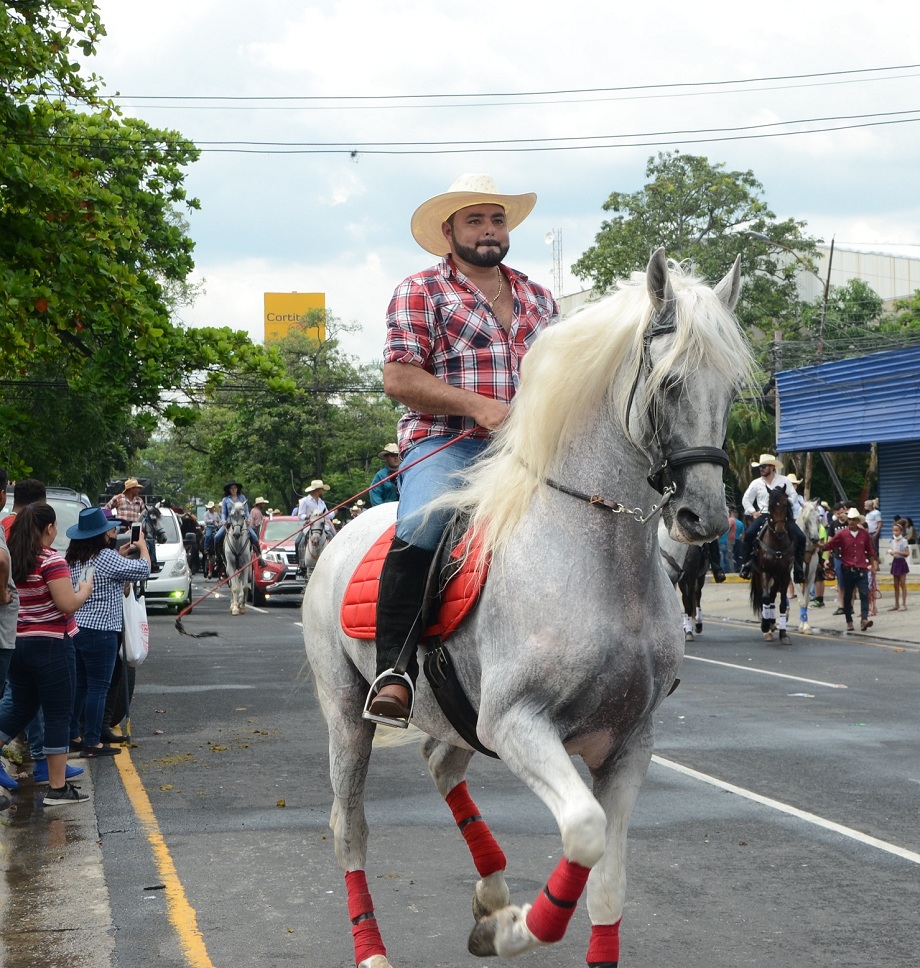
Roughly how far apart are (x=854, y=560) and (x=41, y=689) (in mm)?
15448

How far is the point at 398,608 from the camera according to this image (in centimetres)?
472

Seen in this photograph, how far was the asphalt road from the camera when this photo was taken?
546 centimetres

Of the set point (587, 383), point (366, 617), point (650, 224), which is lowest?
point (366, 617)

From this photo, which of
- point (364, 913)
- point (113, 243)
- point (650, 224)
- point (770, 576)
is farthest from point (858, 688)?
point (650, 224)

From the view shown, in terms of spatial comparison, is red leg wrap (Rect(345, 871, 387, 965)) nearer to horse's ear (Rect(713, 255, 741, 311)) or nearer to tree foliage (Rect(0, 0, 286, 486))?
horse's ear (Rect(713, 255, 741, 311))

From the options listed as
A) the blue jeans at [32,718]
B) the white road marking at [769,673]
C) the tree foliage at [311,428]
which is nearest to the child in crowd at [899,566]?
the white road marking at [769,673]

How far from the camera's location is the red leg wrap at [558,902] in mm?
4016

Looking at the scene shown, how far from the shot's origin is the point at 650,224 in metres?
51.0

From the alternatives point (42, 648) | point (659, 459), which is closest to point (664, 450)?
point (659, 459)

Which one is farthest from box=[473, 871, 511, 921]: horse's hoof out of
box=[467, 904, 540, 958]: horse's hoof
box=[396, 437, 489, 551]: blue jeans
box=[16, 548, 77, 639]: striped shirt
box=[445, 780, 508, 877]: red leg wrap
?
box=[16, 548, 77, 639]: striped shirt

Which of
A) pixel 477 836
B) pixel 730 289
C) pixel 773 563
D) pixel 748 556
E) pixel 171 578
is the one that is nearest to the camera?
pixel 730 289

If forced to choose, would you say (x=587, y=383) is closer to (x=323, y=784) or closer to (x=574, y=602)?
(x=574, y=602)

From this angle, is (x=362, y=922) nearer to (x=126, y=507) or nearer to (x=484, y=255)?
(x=484, y=255)

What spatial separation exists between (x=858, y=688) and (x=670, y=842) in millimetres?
7700
